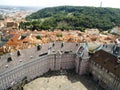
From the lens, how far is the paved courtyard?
58919 millimetres

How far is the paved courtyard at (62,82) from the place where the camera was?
58919 millimetres

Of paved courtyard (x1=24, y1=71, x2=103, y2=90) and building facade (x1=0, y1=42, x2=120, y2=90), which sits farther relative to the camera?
paved courtyard (x1=24, y1=71, x2=103, y2=90)

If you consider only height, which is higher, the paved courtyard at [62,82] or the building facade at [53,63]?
the building facade at [53,63]

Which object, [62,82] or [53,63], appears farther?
[53,63]

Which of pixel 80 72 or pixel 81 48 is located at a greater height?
pixel 81 48

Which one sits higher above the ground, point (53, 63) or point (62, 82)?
point (53, 63)

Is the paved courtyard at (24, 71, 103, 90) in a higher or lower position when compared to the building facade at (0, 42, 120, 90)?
lower

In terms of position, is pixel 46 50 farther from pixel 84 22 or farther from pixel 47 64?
pixel 84 22

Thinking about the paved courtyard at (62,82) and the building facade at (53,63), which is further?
the paved courtyard at (62,82)

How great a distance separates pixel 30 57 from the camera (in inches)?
2365

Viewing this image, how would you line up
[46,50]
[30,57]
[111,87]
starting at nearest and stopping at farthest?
[111,87], [30,57], [46,50]

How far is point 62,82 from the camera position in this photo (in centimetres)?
6191

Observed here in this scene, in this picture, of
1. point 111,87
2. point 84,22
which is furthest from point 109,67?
point 84,22

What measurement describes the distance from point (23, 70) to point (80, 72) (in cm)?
2498
